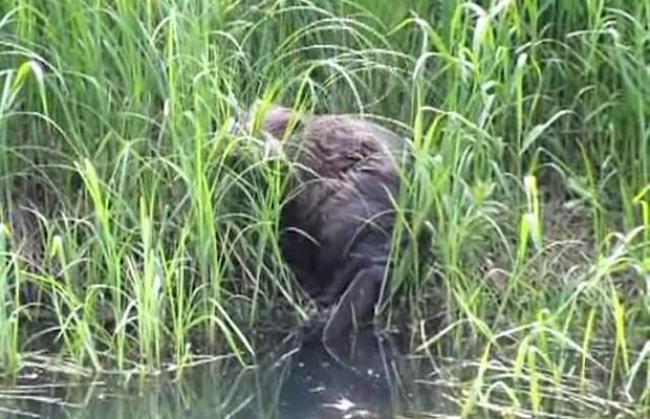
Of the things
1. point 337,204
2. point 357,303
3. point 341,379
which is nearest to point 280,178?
point 337,204

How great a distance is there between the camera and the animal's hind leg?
3998mm

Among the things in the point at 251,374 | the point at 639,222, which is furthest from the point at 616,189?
the point at 251,374

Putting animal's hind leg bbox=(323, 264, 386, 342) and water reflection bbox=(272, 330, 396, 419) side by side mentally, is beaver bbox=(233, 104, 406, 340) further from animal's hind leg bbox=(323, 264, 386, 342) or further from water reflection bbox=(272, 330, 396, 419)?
water reflection bbox=(272, 330, 396, 419)

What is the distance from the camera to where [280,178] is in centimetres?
→ 408

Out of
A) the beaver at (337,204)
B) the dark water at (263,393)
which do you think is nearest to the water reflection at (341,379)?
the dark water at (263,393)

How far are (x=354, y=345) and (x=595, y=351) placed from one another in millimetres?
576

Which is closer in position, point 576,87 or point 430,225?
point 430,225

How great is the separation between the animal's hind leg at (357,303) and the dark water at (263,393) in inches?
4.4

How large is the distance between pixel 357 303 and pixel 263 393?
423 millimetres

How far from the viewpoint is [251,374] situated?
3.80 m

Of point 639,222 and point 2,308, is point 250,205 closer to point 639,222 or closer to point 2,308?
point 2,308

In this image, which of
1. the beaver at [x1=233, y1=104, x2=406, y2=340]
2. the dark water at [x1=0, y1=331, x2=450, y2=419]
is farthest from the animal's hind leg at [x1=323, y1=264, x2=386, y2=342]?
the dark water at [x1=0, y1=331, x2=450, y2=419]

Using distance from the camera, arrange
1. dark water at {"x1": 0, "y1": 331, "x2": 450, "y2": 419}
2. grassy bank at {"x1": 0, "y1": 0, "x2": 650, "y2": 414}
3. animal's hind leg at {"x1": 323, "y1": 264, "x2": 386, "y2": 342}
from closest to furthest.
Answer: dark water at {"x1": 0, "y1": 331, "x2": 450, "y2": 419}
grassy bank at {"x1": 0, "y1": 0, "x2": 650, "y2": 414}
animal's hind leg at {"x1": 323, "y1": 264, "x2": 386, "y2": 342}

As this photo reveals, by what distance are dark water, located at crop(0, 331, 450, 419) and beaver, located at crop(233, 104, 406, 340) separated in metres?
0.23
